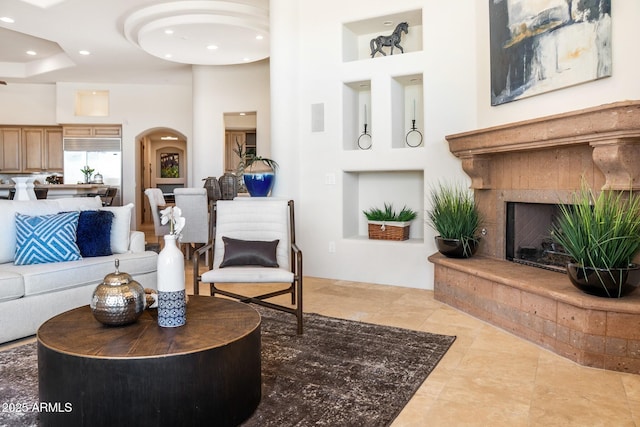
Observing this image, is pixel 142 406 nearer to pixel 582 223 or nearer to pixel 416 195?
pixel 582 223

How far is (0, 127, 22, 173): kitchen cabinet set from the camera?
9.91 meters

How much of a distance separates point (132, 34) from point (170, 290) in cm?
565

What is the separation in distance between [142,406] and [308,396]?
2.59ft

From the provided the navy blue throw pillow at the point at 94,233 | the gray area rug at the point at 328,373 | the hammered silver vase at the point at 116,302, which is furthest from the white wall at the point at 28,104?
the hammered silver vase at the point at 116,302

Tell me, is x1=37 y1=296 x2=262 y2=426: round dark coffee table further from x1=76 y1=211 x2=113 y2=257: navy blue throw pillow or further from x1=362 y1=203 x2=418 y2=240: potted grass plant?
x1=362 y1=203 x2=418 y2=240: potted grass plant

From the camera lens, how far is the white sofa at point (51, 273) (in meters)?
2.94

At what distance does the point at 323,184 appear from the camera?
5.13 meters

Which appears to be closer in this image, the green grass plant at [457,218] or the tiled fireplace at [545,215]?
the tiled fireplace at [545,215]

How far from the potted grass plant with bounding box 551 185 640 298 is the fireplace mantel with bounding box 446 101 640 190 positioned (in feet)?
0.58

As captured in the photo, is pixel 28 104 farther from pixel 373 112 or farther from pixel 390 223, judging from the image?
pixel 390 223

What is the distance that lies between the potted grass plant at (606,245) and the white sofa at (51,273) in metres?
3.05

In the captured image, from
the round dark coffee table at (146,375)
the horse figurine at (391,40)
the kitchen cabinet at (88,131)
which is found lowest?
the round dark coffee table at (146,375)

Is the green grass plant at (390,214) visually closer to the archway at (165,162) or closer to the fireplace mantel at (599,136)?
the fireplace mantel at (599,136)

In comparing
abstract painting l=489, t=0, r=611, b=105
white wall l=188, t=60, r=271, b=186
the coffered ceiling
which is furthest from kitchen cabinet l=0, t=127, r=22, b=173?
abstract painting l=489, t=0, r=611, b=105
